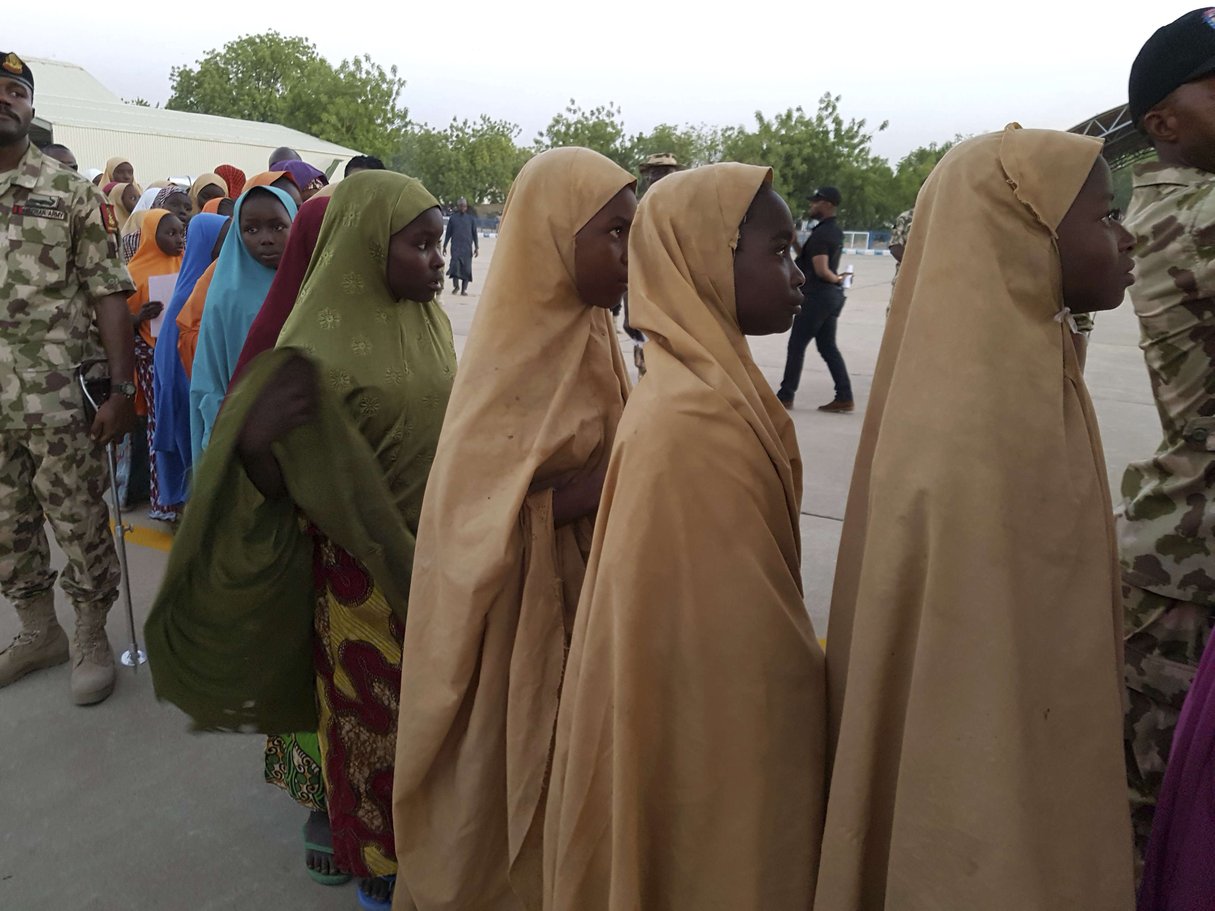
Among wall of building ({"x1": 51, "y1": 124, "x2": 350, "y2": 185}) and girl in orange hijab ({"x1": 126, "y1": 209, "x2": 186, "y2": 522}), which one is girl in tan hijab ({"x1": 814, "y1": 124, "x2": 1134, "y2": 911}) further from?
wall of building ({"x1": 51, "y1": 124, "x2": 350, "y2": 185})

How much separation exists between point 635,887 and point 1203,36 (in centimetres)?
213

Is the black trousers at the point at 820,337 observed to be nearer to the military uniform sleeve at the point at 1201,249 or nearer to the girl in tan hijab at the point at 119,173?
the military uniform sleeve at the point at 1201,249

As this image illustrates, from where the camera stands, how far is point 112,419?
3318 mm

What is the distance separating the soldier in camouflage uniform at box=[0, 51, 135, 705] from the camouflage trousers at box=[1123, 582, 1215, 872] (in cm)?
338

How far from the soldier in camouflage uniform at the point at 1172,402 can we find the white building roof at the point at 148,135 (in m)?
25.4

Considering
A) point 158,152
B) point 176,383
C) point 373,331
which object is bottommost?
point 176,383

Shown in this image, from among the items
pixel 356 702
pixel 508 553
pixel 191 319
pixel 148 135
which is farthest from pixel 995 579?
pixel 148 135

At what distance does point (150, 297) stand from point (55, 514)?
7.31 feet

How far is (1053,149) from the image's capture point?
134cm

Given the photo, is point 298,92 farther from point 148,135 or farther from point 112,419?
point 112,419

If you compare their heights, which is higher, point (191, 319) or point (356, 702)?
point (191, 319)

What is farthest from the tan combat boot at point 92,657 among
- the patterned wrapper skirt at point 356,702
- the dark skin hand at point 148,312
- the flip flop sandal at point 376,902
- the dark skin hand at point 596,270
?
the dark skin hand at point 596,270

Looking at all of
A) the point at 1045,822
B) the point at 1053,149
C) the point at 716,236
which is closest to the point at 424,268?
the point at 716,236

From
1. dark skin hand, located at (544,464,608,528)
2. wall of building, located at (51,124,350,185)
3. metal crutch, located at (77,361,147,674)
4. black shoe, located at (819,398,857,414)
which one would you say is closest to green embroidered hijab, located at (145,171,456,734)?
dark skin hand, located at (544,464,608,528)
